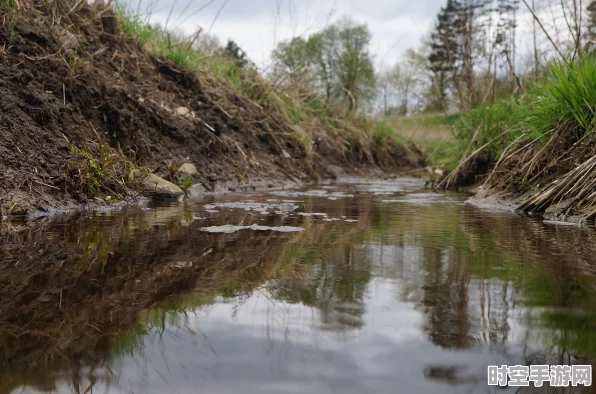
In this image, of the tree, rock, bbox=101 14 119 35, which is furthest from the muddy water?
the tree

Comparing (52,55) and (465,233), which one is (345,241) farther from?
(52,55)

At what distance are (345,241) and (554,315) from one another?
96 centimetres

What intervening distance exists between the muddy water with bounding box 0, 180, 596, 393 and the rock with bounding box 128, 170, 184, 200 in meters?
1.63

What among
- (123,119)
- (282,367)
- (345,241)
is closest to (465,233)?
(345,241)

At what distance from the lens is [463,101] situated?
552 centimetres

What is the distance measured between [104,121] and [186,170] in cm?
82

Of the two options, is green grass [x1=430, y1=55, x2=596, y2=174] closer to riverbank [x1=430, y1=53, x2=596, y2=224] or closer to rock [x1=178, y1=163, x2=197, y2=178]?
riverbank [x1=430, y1=53, x2=596, y2=224]

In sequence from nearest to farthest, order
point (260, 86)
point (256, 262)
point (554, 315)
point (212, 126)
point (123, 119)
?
1. point (554, 315)
2. point (256, 262)
3. point (123, 119)
4. point (212, 126)
5. point (260, 86)

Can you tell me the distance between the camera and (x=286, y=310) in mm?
1062

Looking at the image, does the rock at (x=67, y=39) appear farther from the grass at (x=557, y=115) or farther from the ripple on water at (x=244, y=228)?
the grass at (x=557, y=115)

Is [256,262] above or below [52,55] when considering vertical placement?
below

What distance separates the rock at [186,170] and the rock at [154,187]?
57 cm

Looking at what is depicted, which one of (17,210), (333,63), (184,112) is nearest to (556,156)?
(17,210)

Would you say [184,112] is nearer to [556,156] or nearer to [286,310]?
[556,156]
